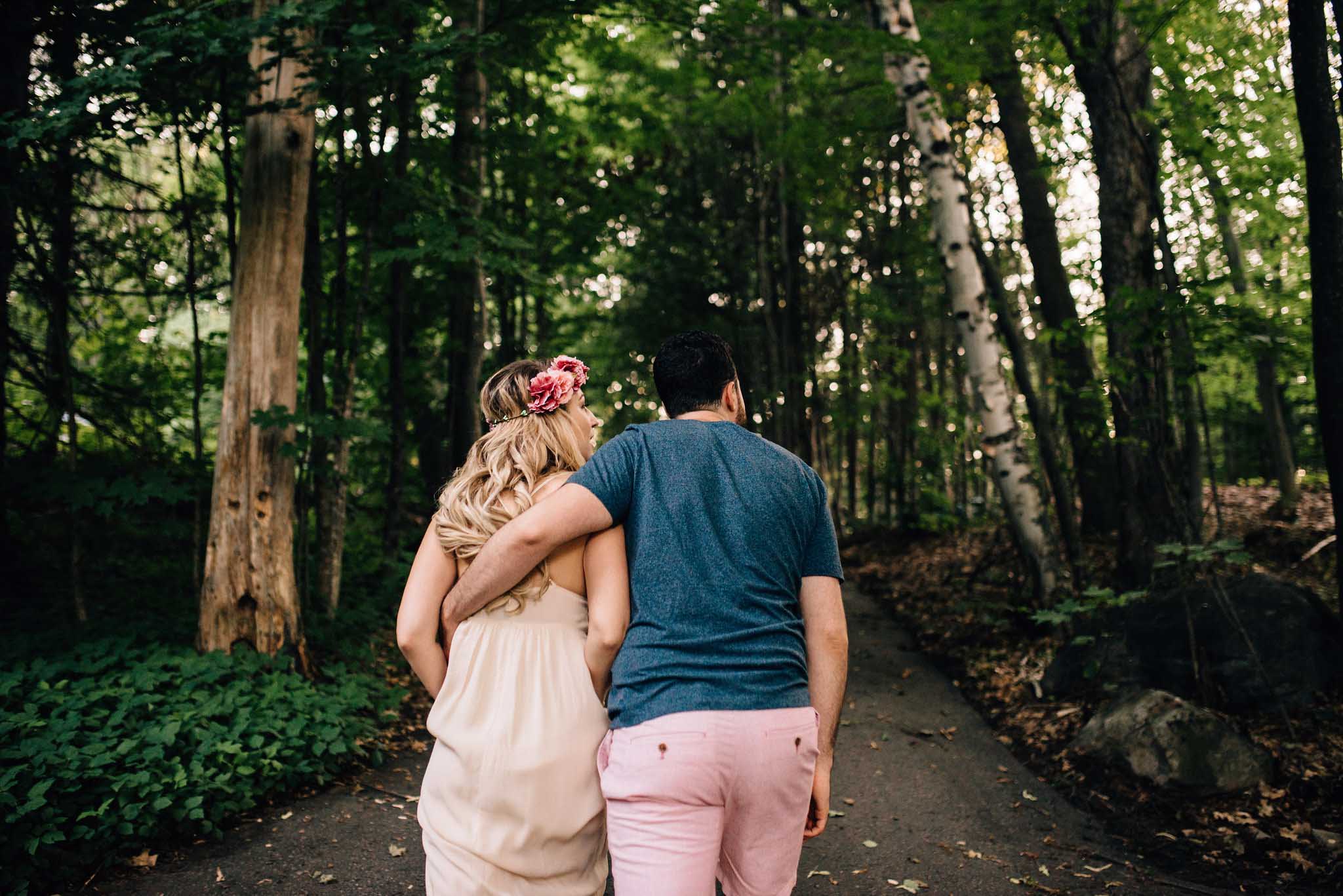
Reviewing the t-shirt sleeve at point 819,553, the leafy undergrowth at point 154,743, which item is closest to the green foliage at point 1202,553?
the t-shirt sleeve at point 819,553

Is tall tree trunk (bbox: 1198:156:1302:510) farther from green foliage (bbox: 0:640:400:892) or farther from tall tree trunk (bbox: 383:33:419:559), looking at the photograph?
green foliage (bbox: 0:640:400:892)

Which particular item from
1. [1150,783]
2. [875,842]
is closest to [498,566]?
[875,842]

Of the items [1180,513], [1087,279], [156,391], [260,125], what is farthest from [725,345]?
[156,391]

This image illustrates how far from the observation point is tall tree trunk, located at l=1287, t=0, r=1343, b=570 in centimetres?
514

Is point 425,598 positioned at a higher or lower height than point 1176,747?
higher

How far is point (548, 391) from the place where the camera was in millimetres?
2619

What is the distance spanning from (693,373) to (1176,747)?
478 centimetres

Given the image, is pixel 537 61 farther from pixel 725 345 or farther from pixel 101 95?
pixel 725 345

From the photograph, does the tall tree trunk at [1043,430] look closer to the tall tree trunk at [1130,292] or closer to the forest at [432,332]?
the forest at [432,332]

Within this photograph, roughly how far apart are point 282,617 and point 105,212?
16.0 ft

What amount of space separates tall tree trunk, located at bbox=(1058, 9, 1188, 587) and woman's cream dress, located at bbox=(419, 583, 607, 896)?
544 cm

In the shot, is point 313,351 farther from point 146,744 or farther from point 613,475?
point 613,475

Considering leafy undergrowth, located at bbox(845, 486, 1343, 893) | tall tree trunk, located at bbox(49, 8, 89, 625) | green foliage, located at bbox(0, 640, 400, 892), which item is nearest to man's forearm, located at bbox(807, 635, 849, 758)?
leafy undergrowth, located at bbox(845, 486, 1343, 893)

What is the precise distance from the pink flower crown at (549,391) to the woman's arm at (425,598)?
0.48 metres
